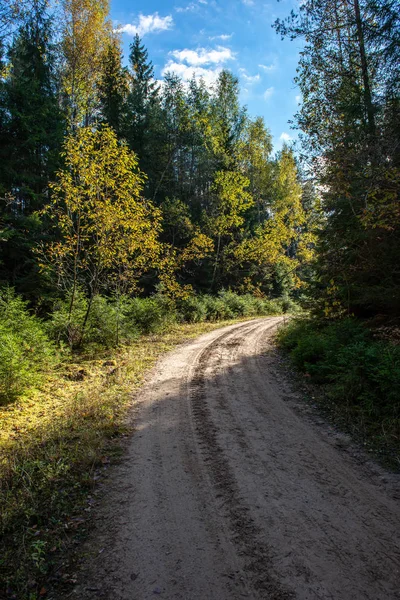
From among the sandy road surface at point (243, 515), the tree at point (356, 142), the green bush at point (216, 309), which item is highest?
the tree at point (356, 142)

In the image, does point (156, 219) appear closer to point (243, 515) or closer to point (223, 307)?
point (223, 307)

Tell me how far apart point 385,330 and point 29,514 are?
8339 mm

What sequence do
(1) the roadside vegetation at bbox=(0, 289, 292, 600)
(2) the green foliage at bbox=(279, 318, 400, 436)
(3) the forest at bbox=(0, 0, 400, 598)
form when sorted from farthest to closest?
(3) the forest at bbox=(0, 0, 400, 598)
(2) the green foliage at bbox=(279, 318, 400, 436)
(1) the roadside vegetation at bbox=(0, 289, 292, 600)

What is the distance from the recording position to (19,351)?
26.4ft

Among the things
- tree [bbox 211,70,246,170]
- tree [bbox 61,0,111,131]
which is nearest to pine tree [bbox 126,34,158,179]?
tree [bbox 61,0,111,131]

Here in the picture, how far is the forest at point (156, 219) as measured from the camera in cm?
652

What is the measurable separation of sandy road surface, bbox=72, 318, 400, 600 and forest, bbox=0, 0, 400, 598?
770mm

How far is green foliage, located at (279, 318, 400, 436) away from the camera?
576 cm

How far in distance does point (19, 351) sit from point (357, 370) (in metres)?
8.25

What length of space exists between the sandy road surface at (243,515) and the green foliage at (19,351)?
3.33 metres

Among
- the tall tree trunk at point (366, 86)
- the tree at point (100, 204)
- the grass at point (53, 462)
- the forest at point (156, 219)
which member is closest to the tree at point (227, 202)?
the forest at point (156, 219)

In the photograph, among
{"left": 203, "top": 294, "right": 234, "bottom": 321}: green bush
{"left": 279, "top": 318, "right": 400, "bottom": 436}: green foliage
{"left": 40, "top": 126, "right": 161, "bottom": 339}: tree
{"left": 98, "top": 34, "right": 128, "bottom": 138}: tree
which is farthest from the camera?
{"left": 98, "top": 34, "right": 128, "bottom": 138}: tree

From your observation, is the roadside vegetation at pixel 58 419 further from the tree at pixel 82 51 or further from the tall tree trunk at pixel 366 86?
the tree at pixel 82 51

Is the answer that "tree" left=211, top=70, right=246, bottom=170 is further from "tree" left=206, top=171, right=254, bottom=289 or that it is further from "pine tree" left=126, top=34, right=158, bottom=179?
"pine tree" left=126, top=34, right=158, bottom=179
